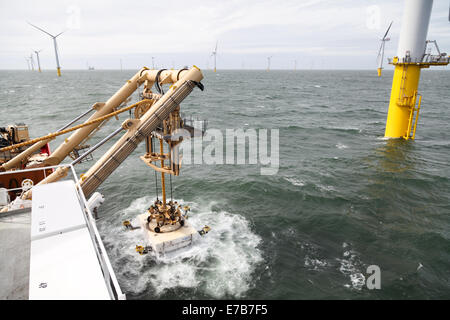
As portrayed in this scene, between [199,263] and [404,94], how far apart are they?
133 ft

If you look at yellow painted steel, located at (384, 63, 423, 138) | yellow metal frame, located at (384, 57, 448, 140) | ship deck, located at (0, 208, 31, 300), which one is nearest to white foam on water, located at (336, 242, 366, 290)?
ship deck, located at (0, 208, 31, 300)

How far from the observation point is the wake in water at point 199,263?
57.7ft

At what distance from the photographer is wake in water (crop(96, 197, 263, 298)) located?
1758 centimetres

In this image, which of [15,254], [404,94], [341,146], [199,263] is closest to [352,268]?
[199,263]

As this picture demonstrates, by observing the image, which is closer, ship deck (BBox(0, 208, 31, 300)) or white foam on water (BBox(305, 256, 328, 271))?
ship deck (BBox(0, 208, 31, 300))

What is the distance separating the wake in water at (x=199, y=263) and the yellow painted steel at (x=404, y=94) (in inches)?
1338

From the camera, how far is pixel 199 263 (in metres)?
19.5

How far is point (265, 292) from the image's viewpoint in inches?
673

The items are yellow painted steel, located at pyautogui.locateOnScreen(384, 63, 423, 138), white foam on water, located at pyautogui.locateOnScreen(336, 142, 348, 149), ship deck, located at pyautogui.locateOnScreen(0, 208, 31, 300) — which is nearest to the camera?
ship deck, located at pyautogui.locateOnScreen(0, 208, 31, 300)

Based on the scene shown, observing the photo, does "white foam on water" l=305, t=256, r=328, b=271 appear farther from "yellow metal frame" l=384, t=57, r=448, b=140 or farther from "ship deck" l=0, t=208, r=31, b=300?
"yellow metal frame" l=384, t=57, r=448, b=140

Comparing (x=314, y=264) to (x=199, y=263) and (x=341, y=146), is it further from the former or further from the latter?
(x=341, y=146)

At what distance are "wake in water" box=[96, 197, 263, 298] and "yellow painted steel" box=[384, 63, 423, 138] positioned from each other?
3399 centimetres

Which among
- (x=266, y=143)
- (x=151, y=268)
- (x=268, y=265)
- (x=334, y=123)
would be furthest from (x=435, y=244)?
(x=334, y=123)
